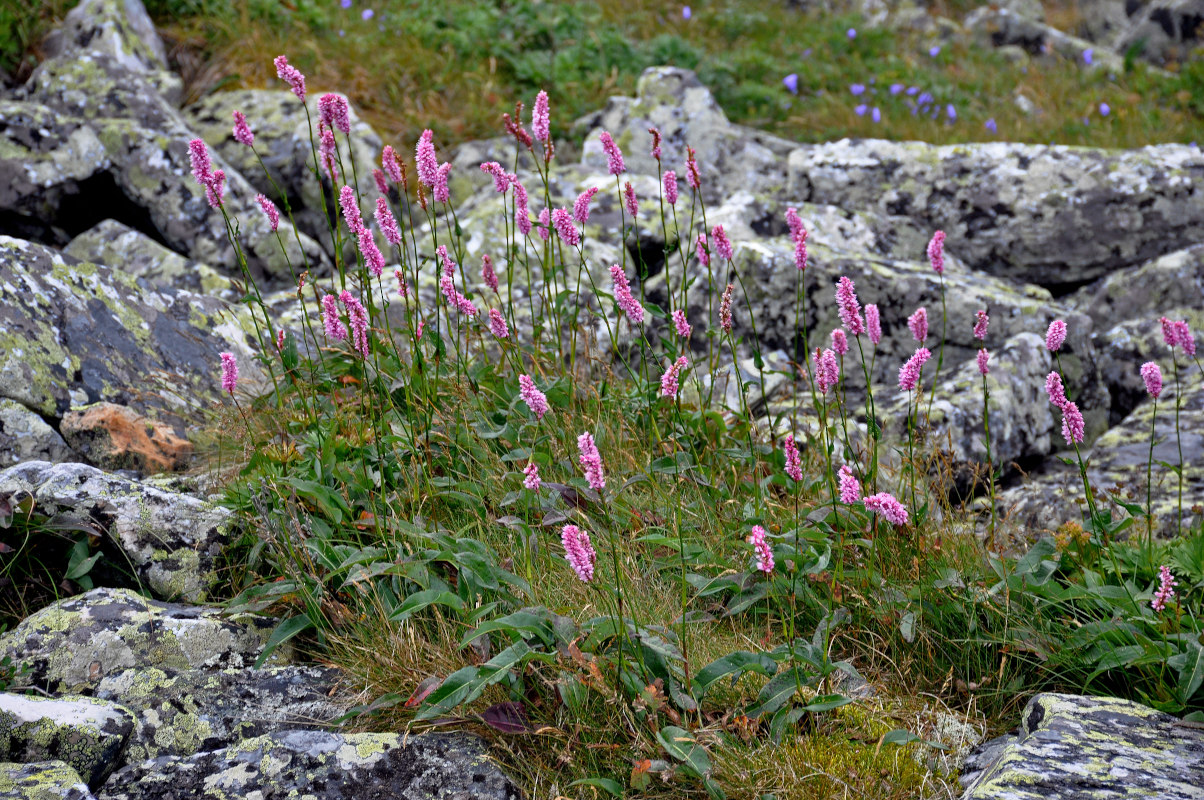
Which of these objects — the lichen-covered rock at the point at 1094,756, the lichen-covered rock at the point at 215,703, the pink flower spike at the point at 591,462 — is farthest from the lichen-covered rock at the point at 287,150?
the lichen-covered rock at the point at 1094,756

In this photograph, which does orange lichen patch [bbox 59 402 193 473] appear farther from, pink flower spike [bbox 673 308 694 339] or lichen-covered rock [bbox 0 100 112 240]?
lichen-covered rock [bbox 0 100 112 240]

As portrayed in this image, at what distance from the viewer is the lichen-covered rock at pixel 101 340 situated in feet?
12.9

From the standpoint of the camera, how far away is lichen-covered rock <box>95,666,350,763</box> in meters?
2.44

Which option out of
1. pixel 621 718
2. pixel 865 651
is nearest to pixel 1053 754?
pixel 865 651

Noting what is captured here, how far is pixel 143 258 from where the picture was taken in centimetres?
588

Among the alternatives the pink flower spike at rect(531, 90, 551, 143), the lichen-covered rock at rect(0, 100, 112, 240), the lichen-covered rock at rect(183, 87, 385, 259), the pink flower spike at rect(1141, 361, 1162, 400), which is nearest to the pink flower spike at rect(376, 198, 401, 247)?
the pink flower spike at rect(531, 90, 551, 143)

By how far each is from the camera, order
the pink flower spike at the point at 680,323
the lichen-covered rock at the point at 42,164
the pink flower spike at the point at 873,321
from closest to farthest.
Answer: the pink flower spike at the point at 873,321
the pink flower spike at the point at 680,323
the lichen-covered rock at the point at 42,164

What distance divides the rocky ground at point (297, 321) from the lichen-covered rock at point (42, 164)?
0.02 metres

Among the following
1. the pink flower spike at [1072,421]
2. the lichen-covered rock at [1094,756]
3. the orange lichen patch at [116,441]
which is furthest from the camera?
the orange lichen patch at [116,441]

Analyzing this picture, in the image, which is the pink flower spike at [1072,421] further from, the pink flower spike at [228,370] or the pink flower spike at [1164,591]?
the pink flower spike at [228,370]

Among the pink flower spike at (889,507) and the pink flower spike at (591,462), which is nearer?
the pink flower spike at (591,462)

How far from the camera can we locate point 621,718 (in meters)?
2.38

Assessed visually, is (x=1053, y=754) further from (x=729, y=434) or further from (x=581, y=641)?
(x=729, y=434)

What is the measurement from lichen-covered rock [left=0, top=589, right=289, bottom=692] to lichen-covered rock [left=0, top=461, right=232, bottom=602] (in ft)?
0.50
